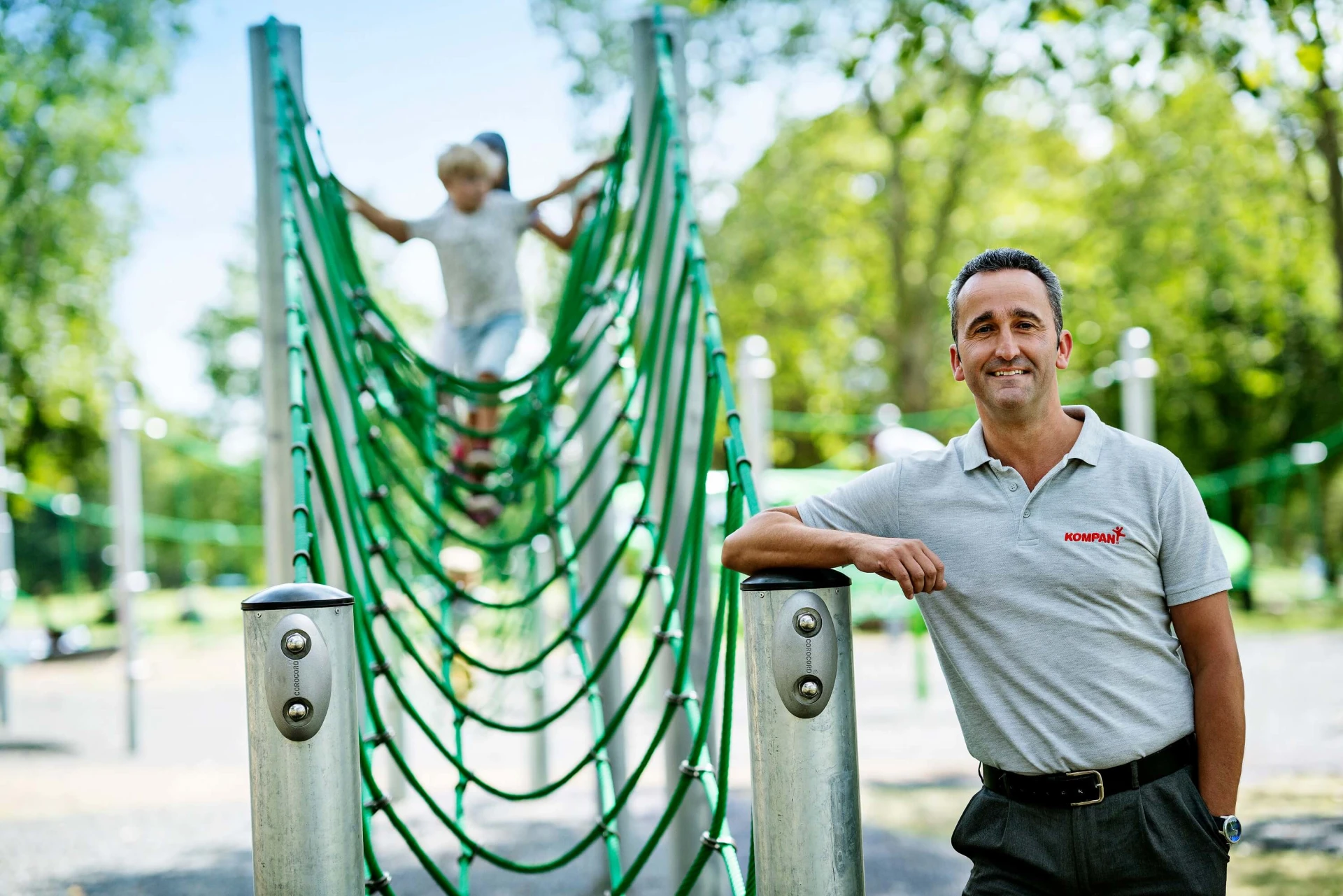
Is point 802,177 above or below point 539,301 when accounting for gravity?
above

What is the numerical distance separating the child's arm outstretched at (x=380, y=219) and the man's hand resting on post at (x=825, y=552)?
2226 mm

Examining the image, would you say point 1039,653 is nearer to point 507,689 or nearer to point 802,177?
point 507,689

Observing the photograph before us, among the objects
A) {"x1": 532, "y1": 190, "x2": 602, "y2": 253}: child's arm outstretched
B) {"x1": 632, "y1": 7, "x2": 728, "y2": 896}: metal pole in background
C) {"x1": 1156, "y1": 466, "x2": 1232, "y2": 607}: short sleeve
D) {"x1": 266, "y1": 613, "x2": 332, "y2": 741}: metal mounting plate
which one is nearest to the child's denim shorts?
{"x1": 532, "y1": 190, "x2": 602, "y2": 253}: child's arm outstretched

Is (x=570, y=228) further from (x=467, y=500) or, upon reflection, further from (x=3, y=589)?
(x=3, y=589)

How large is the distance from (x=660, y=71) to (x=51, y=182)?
20036 millimetres

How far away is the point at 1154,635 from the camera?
5.95 ft

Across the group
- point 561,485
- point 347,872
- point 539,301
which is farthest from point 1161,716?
point 539,301

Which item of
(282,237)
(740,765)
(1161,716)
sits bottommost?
(740,765)

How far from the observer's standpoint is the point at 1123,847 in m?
1.76

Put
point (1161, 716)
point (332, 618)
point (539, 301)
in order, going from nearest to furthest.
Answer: point (332, 618)
point (1161, 716)
point (539, 301)

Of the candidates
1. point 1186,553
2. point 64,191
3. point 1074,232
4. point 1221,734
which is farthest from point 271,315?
point 64,191

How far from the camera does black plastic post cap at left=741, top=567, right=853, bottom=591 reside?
160cm

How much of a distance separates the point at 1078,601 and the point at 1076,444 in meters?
0.23

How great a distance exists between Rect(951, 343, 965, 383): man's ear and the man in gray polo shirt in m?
0.06
